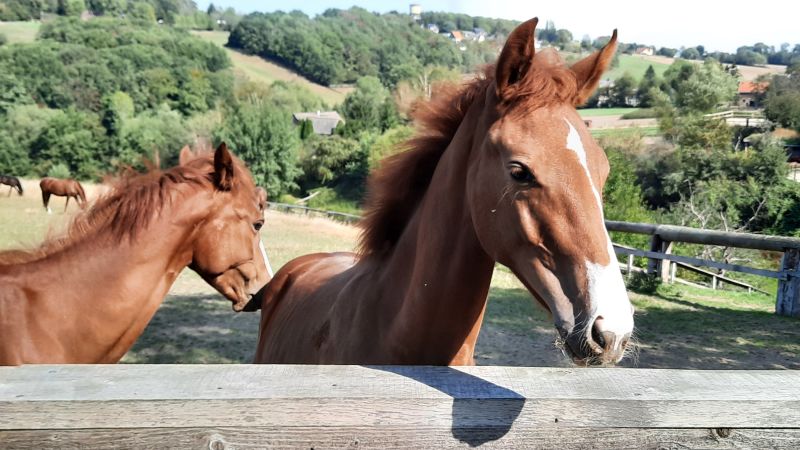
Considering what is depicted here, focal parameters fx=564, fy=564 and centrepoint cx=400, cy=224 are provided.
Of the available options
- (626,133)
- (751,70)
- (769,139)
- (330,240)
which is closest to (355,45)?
(751,70)

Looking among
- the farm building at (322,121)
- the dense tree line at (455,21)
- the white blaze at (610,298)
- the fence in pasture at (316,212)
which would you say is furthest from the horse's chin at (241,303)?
the dense tree line at (455,21)

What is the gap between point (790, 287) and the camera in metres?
8.00

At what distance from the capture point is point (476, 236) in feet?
6.34

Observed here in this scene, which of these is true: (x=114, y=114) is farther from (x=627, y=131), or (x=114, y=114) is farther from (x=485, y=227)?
(x=485, y=227)

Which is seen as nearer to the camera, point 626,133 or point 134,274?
point 134,274

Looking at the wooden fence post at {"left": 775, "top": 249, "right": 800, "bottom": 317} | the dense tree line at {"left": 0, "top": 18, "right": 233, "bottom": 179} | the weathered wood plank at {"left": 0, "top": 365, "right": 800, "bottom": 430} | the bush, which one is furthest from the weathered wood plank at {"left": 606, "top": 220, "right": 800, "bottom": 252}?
the dense tree line at {"left": 0, "top": 18, "right": 233, "bottom": 179}

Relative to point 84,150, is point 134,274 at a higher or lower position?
higher

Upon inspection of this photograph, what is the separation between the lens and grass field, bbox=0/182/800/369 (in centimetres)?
618

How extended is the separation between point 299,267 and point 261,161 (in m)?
41.7

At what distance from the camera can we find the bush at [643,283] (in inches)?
385

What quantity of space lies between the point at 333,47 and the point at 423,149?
11846cm

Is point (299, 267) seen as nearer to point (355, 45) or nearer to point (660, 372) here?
point (660, 372)

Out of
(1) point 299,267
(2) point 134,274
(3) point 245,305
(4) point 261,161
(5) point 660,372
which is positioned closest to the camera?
(5) point 660,372

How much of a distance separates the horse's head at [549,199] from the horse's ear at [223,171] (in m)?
1.67
